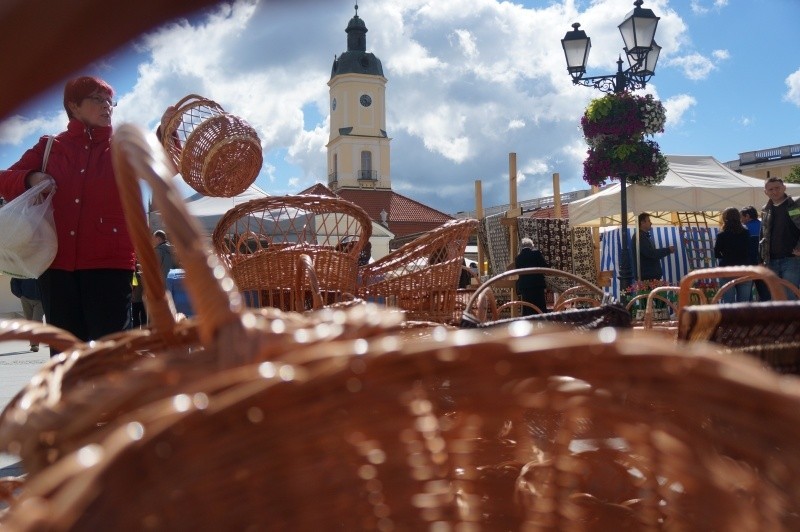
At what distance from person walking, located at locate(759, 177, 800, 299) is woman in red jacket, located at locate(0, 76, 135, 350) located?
4.18 meters

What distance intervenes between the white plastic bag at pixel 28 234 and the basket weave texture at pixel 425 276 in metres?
1.11

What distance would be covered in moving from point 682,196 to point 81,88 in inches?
256

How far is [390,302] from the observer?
2.98 m

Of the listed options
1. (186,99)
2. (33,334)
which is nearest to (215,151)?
(186,99)

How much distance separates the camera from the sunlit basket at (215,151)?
294 cm

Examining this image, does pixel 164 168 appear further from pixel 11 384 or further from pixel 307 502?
pixel 11 384

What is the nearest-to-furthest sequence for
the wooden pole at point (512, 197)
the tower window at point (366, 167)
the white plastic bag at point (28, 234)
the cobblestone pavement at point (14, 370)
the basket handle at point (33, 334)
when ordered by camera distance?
the basket handle at point (33, 334)
the white plastic bag at point (28, 234)
the cobblestone pavement at point (14, 370)
the wooden pole at point (512, 197)
the tower window at point (366, 167)

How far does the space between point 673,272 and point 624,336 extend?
8.16m

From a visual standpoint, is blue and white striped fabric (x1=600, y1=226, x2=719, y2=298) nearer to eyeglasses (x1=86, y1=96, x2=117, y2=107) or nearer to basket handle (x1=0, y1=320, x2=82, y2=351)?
eyeglasses (x1=86, y1=96, x2=117, y2=107)

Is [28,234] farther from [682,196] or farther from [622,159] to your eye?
[682,196]

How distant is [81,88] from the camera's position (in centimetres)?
236

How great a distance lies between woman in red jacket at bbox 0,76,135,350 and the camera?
2346 millimetres

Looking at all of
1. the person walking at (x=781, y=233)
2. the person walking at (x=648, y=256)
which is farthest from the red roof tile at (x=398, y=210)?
the person walking at (x=781, y=233)

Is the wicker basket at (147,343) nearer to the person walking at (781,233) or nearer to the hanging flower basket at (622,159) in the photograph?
the person walking at (781,233)
